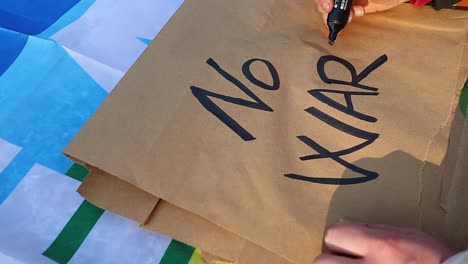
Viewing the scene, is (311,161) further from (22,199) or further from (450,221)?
(22,199)

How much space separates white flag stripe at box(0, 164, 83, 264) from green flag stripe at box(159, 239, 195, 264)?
0.31 ft

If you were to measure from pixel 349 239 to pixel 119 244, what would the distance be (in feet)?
0.64

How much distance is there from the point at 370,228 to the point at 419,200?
2.5 inches

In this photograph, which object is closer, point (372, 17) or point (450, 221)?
point (450, 221)

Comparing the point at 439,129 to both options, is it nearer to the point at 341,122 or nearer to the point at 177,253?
Result: the point at 341,122

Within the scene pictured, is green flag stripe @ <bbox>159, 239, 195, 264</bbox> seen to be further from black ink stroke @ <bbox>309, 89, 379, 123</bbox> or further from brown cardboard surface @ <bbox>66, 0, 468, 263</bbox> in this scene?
black ink stroke @ <bbox>309, 89, 379, 123</bbox>

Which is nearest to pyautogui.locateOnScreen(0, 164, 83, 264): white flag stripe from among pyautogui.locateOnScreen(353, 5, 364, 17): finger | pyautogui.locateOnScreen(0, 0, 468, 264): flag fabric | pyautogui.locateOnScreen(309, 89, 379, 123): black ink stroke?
pyautogui.locateOnScreen(0, 0, 468, 264): flag fabric

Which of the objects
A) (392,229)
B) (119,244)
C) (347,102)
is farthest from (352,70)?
(119,244)

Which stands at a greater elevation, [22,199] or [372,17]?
[372,17]

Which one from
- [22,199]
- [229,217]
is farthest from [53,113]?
[229,217]

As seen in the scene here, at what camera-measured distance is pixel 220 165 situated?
39 centimetres

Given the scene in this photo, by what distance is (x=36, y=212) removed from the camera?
41cm

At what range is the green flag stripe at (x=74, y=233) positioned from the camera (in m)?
0.38

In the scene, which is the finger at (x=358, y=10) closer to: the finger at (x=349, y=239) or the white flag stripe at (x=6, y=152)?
the finger at (x=349, y=239)
